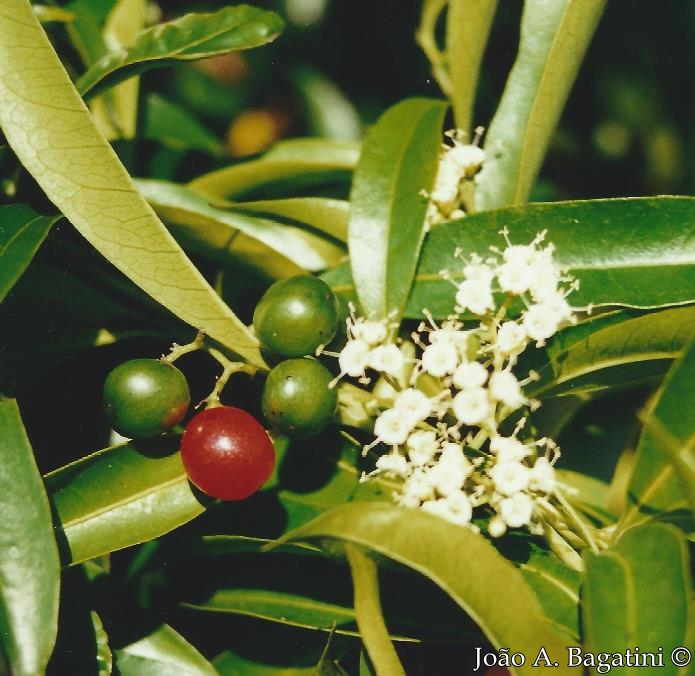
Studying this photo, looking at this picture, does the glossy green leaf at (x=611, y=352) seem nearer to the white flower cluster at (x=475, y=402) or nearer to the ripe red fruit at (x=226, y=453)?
the white flower cluster at (x=475, y=402)

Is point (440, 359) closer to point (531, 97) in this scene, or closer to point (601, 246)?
point (601, 246)

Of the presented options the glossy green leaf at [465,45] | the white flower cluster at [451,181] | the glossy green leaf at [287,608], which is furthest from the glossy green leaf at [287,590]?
the glossy green leaf at [465,45]

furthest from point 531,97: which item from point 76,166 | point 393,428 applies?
point 76,166

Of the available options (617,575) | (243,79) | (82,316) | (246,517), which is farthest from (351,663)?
(243,79)

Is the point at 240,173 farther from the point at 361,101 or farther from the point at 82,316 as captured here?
the point at 361,101

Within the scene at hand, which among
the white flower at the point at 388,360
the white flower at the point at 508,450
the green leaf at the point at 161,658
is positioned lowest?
the green leaf at the point at 161,658

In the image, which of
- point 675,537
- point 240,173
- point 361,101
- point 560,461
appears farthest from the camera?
point 361,101
